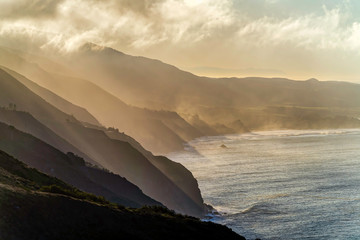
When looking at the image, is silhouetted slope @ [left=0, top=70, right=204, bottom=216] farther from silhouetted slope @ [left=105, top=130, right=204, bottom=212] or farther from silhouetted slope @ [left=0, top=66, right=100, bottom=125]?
silhouetted slope @ [left=0, top=66, right=100, bottom=125]

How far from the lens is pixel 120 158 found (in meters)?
79.3

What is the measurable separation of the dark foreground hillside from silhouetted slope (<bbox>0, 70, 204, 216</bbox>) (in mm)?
37058

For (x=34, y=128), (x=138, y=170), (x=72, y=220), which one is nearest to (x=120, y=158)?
(x=138, y=170)

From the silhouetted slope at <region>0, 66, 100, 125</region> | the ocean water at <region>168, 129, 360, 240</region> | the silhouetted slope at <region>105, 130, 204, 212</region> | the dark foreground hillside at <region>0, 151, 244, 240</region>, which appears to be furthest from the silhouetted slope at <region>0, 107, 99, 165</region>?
the silhouetted slope at <region>0, 66, 100, 125</region>

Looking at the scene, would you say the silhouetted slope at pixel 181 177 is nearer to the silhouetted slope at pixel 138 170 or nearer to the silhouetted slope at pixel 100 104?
the silhouetted slope at pixel 138 170

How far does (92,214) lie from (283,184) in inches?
2705

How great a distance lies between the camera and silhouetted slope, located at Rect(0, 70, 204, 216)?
7261 centimetres

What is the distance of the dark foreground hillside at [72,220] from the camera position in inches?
923

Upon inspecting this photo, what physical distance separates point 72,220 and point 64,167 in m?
28.7

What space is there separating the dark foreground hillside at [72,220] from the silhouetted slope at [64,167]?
16.2 m

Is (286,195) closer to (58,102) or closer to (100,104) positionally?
(58,102)

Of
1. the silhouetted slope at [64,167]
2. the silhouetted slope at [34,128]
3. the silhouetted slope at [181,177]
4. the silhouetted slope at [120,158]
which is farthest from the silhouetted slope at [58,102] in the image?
the silhouetted slope at [64,167]

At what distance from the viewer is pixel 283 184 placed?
91.4 m

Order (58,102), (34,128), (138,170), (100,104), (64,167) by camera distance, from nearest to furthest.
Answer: (64,167) → (34,128) → (138,170) → (58,102) → (100,104)
